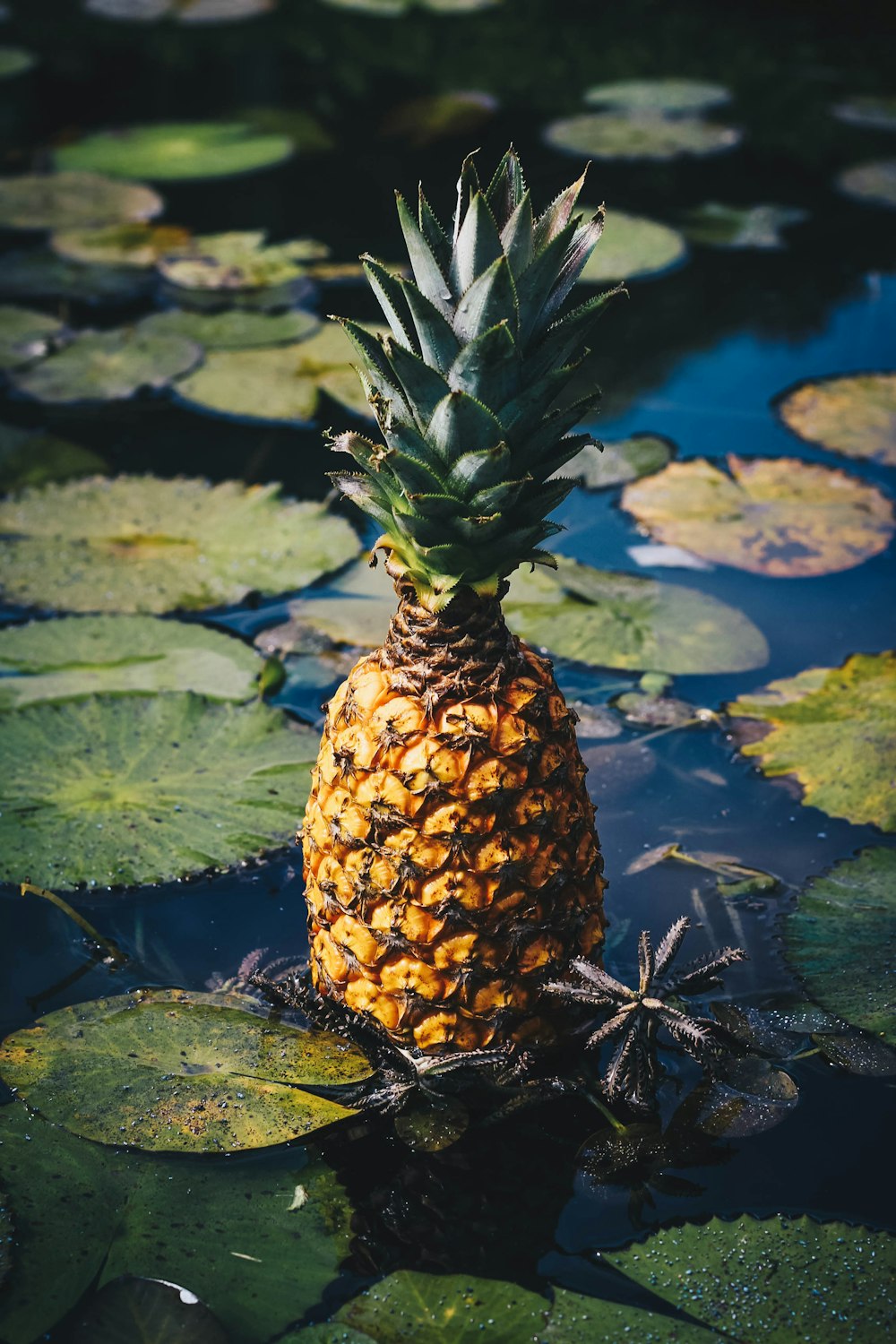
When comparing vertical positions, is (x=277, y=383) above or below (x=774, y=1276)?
above

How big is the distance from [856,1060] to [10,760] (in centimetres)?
184

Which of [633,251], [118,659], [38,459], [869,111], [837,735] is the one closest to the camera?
[837,735]

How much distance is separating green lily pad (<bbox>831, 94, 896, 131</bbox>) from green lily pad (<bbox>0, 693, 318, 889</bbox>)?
5.92 m

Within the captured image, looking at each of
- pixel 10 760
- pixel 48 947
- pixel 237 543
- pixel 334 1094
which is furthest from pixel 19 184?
pixel 334 1094

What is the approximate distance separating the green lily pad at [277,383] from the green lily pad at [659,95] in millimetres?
3485

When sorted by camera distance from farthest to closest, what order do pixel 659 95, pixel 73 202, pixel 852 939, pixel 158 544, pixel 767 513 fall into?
pixel 659 95 → pixel 73 202 → pixel 767 513 → pixel 158 544 → pixel 852 939

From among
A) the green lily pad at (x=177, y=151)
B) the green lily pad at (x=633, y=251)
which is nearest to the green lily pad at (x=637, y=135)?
the green lily pad at (x=633, y=251)

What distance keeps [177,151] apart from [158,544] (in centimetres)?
383

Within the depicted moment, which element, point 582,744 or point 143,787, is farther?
point 582,744

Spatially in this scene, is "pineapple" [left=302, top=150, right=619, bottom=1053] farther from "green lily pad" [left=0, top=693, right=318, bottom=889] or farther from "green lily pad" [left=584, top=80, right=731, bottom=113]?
"green lily pad" [left=584, top=80, right=731, bottom=113]

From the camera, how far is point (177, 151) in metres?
6.54

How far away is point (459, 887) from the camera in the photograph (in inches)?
75.7

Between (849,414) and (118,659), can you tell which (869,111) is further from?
(118,659)

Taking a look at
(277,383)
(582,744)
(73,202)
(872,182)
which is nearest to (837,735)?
(582,744)
